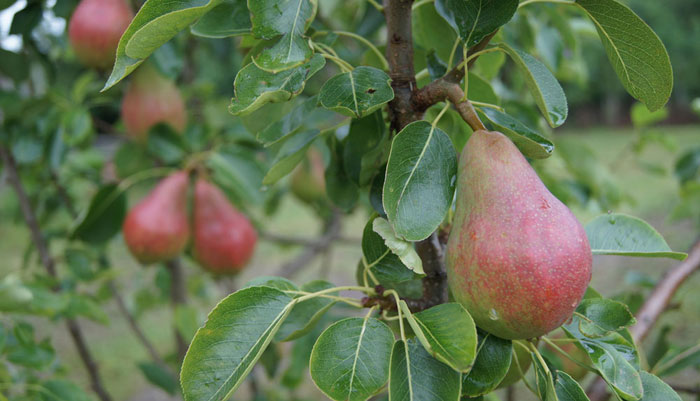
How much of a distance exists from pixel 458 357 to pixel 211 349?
17 cm

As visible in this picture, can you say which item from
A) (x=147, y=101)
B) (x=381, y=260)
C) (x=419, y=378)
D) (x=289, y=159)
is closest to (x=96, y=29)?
(x=147, y=101)

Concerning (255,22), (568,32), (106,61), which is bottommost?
(568,32)

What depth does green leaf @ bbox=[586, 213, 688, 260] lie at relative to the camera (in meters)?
0.52

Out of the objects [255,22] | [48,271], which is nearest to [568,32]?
[255,22]

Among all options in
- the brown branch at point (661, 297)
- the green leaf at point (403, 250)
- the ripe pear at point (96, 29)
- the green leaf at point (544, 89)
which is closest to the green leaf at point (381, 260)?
the green leaf at point (403, 250)

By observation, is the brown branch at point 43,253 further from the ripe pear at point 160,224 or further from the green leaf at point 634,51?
the green leaf at point 634,51

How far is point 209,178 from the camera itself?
122 cm

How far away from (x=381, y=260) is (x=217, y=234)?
631 mm

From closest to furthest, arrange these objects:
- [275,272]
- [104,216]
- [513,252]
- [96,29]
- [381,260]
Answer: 1. [513,252]
2. [381,260]
3. [96,29]
4. [104,216]
5. [275,272]

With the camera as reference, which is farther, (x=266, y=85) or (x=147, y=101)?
(x=147, y=101)

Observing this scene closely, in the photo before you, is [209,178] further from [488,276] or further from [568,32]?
[488,276]

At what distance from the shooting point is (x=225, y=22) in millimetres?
532

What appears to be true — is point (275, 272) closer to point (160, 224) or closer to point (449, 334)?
point (160, 224)

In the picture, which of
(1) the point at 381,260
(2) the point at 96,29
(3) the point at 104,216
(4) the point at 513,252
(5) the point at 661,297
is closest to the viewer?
(4) the point at 513,252
